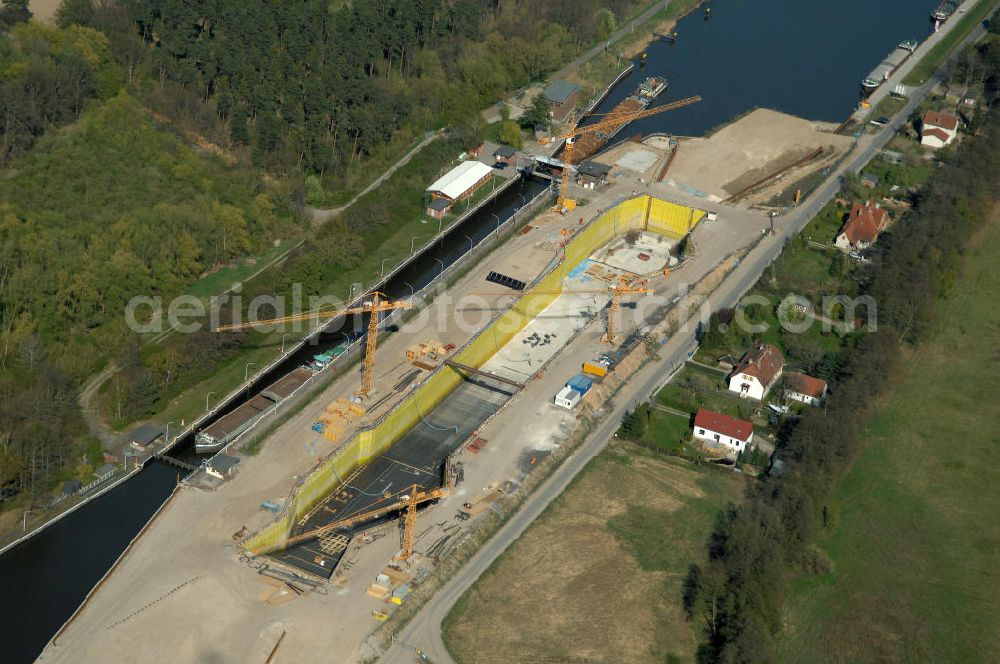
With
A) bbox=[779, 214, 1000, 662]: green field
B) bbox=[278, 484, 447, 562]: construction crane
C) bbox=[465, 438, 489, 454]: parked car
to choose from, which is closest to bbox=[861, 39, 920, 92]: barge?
bbox=[779, 214, 1000, 662]: green field

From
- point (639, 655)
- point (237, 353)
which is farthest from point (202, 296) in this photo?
point (639, 655)

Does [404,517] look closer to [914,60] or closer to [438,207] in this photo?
[438,207]

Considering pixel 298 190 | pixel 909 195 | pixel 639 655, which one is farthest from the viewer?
pixel 909 195

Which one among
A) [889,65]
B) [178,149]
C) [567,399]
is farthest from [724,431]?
[889,65]

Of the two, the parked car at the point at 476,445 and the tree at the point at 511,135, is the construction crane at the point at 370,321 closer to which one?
the parked car at the point at 476,445

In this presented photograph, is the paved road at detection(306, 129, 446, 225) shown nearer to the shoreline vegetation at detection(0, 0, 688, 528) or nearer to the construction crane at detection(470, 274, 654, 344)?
the shoreline vegetation at detection(0, 0, 688, 528)

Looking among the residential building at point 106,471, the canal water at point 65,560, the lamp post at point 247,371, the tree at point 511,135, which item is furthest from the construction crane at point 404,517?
the tree at point 511,135

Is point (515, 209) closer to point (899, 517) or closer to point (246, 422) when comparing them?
point (246, 422)
